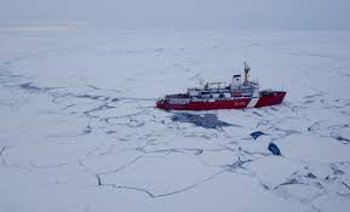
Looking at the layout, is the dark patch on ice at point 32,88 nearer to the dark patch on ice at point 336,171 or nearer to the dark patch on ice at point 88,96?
the dark patch on ice at point 88,96

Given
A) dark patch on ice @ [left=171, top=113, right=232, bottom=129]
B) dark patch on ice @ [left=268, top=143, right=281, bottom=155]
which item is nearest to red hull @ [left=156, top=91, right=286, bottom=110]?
dark patch on ice @ [left=171, top=113, right=232, bottom=129]

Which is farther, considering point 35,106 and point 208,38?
point 208,38

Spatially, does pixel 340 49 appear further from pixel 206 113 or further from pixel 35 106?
pixel 35 106

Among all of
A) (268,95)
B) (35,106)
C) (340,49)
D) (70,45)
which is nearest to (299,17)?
(340,49)

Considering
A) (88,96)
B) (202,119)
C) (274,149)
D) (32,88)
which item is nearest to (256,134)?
(274,149)

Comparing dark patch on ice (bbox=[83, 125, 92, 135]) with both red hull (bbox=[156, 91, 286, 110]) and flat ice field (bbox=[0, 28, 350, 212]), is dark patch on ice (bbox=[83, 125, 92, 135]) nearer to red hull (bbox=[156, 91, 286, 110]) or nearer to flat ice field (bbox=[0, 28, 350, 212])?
flat ice field (bbox=[0, 28, 350, 212])

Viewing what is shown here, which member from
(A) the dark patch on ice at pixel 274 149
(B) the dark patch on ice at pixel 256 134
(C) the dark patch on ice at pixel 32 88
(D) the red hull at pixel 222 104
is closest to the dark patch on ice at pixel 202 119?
(D) the red hull at pixel 222 104
